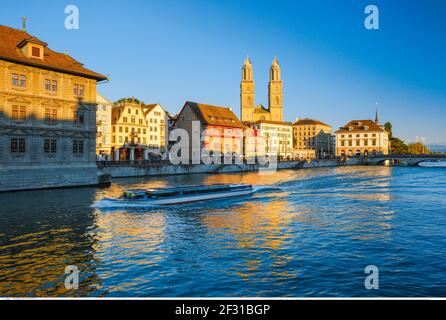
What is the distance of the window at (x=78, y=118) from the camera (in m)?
42.9

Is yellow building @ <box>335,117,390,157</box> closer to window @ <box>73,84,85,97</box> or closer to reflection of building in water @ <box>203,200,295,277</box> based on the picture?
window @ <box>73,84,85,97</box>

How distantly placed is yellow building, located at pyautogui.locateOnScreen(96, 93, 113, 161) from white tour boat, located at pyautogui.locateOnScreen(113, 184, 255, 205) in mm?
44932

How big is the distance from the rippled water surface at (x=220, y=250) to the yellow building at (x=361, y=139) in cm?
12411

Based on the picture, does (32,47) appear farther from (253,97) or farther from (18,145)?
(253,97)

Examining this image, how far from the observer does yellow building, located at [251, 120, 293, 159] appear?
13375cm

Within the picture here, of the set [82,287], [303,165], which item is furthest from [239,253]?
[303,165]

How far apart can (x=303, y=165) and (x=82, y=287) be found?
107130 millimetres

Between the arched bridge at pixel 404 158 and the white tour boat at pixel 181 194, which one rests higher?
the arched bridge at pixel 404 158

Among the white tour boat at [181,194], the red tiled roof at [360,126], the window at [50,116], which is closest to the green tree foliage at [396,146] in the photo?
the red tiled roof at [360,126]

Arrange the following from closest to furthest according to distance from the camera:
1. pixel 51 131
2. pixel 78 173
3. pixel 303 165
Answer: pixel 51 131 < pixel 78 173 < pixel 303 165

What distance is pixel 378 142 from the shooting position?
480 ft

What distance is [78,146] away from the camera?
43250mm

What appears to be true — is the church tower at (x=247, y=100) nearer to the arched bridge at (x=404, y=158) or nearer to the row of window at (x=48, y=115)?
the arched bridge at (x=404, y=158)
